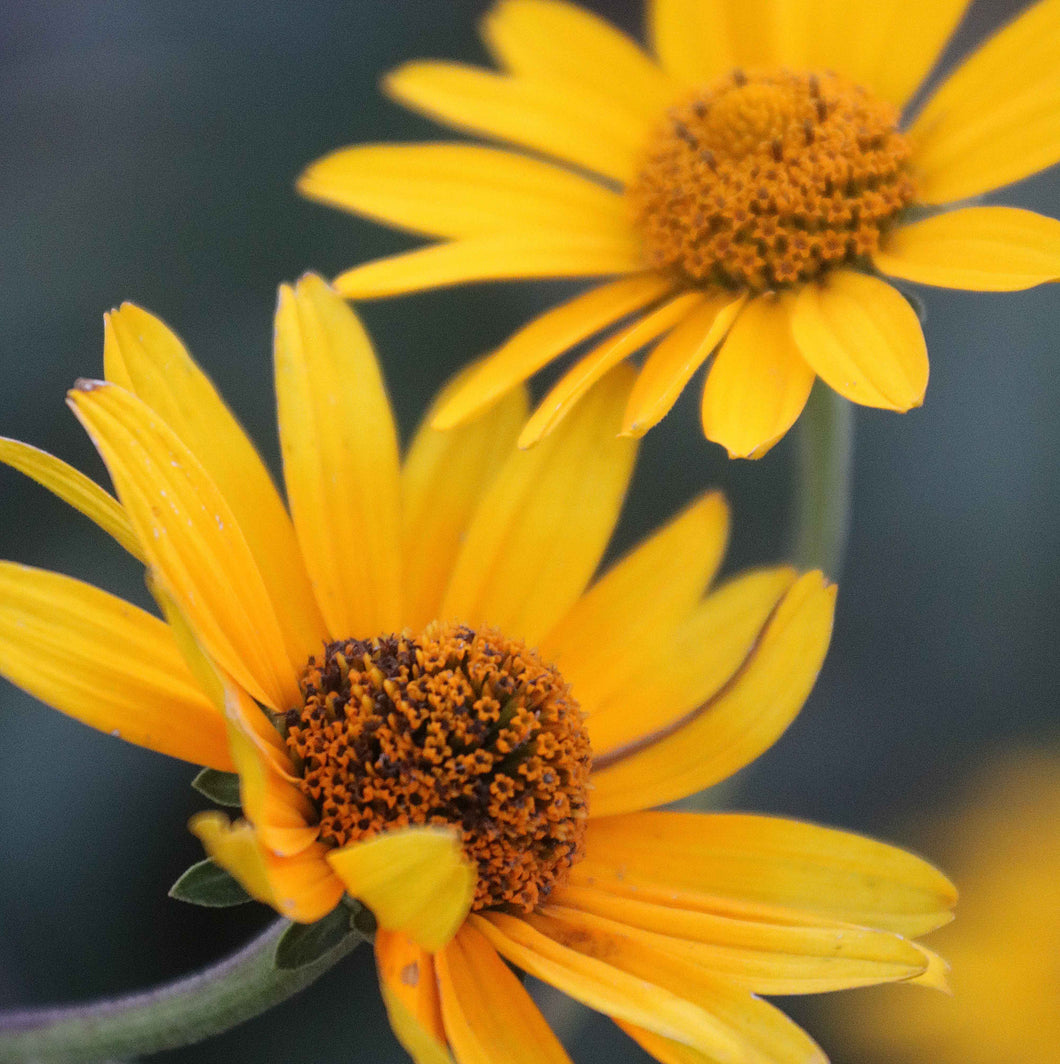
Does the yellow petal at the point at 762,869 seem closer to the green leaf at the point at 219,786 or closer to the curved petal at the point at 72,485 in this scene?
the green leaf at the point at 219,786

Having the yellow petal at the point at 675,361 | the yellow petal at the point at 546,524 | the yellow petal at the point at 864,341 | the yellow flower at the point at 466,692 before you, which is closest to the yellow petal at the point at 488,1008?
the yellow flower at the point at 466,692

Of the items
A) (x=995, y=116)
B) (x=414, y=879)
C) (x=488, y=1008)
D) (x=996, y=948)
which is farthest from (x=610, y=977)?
(x=996, y=948)

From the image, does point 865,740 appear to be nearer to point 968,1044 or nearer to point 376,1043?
point 968,1044

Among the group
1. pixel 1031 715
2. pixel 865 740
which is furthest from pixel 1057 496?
pixel 865 740

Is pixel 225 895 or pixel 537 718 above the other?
pixel 537 718

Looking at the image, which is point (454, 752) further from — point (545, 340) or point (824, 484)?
point (824, 484)

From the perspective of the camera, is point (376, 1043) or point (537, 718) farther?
point (376, 1043)
